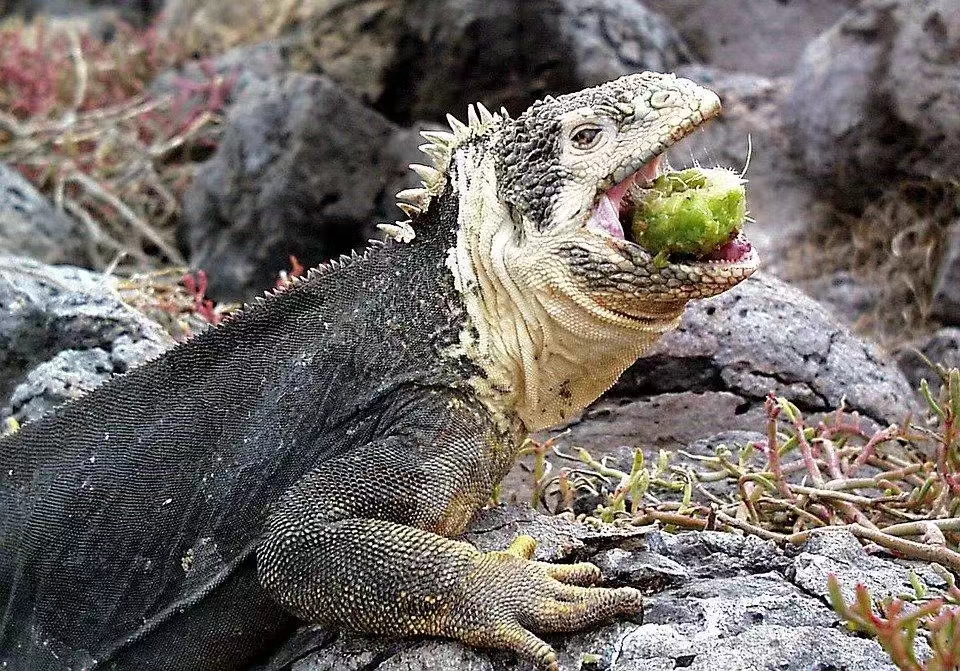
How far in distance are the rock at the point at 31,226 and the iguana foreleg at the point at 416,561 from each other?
4.80 meters

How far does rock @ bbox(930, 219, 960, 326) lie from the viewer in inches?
276

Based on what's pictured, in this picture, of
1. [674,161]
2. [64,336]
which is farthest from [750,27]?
[64,336]

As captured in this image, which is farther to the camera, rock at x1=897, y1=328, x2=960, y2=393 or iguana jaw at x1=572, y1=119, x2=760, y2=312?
rock at x1=897, y1=328, x2=960, y2=393

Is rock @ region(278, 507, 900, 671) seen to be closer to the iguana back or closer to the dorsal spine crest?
the iguana back

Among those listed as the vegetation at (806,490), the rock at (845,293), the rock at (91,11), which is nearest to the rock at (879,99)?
the rock at (845,293)

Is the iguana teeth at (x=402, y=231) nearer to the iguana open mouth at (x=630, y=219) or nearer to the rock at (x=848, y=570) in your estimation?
the iguana open mouth at (x=630, y=219)

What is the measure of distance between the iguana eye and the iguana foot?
3.66 ft

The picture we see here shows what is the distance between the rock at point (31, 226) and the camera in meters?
7.10

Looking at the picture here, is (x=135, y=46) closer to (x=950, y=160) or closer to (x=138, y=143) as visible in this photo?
(x=138, y=143)

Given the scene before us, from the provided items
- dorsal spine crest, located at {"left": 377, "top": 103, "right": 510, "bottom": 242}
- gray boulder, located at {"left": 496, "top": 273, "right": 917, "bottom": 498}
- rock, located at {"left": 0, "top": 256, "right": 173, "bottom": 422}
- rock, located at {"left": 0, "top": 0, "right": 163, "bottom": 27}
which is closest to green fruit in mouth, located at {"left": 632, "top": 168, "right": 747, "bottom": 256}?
dorsal spine crest, located at {"left": 377, "top": 103, "right": 510, "bottom": 242}

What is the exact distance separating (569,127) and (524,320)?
1.77 feet

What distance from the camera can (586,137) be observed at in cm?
291

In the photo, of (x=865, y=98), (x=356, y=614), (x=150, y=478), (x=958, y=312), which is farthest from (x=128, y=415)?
(x=865, y=98)

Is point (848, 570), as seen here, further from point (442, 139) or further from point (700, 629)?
point (442, 139)
